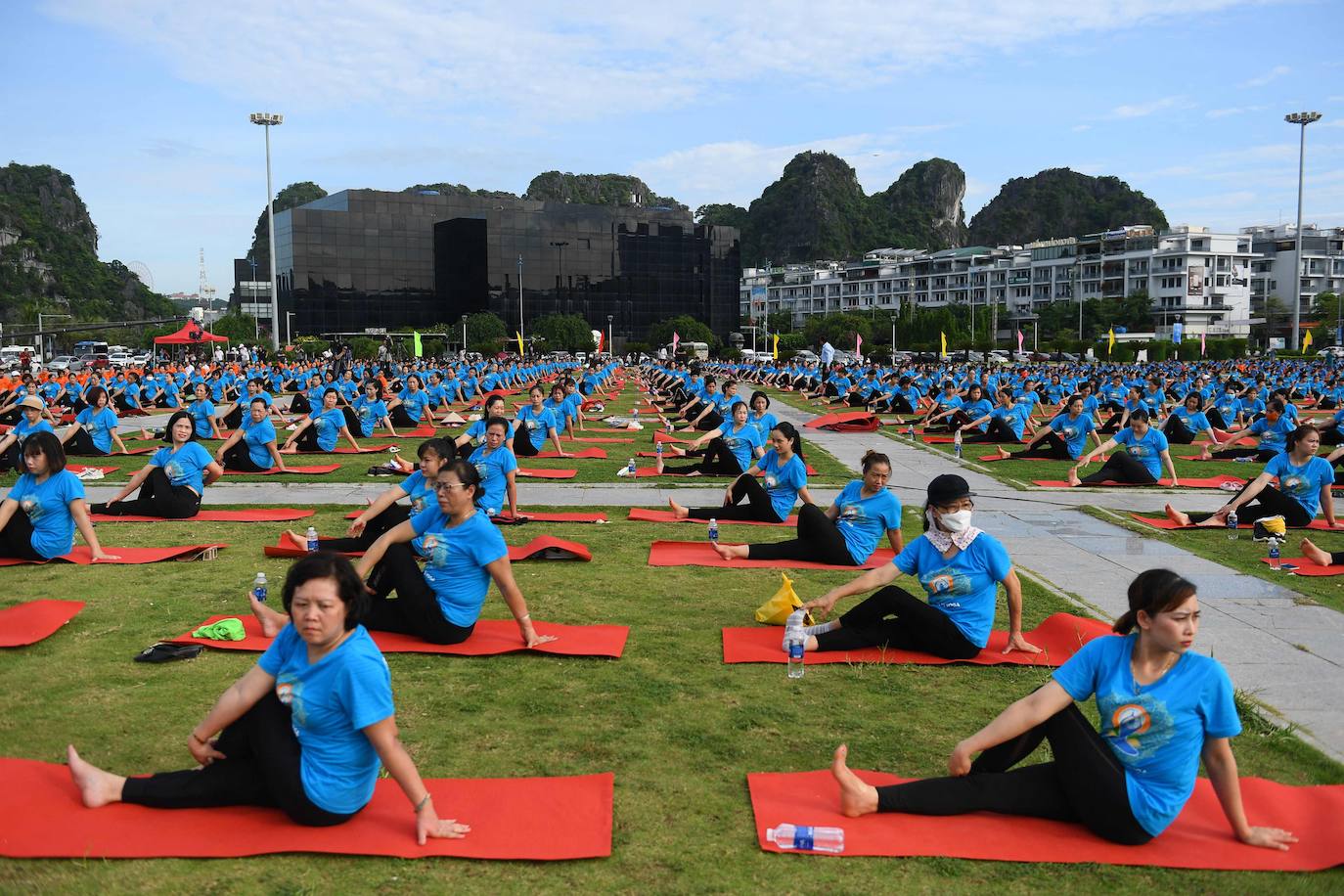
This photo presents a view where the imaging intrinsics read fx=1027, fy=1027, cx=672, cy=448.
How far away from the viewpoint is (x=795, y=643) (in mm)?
6219

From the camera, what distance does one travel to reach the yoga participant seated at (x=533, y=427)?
1784 cm

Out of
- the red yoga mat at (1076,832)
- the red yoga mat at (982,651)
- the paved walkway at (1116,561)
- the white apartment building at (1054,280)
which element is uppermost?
the white apartment building at (1054,280)

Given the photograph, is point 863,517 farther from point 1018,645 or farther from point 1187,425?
point 1187,425

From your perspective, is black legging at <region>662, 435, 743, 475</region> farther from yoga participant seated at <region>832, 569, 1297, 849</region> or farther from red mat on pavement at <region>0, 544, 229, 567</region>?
yoga participant seated at <region>832, 569, 1297, 849</region>

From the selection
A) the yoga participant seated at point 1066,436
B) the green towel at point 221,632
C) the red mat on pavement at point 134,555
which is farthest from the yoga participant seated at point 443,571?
the yoga participant seated at point 1066,436

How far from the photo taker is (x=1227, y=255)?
350 feet

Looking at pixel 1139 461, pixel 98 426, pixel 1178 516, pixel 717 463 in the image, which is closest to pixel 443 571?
pixel 1178 516

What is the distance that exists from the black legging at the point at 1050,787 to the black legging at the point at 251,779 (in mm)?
2468

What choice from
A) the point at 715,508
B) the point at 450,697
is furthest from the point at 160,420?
the point at 450,697

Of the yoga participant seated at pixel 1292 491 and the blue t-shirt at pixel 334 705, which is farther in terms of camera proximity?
the yoga participant seated at pixel 1292 491

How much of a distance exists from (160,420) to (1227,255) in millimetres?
109231

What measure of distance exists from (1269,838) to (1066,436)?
48.6 ft

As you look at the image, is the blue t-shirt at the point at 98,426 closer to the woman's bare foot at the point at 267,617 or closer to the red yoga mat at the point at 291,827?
the woman's bare foot at the point at 267,617

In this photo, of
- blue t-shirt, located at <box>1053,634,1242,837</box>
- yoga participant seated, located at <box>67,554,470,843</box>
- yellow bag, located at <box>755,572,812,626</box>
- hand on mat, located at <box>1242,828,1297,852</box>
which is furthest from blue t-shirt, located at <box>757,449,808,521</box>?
yoga participant seated, located at <box>67,554,470,843</box>
